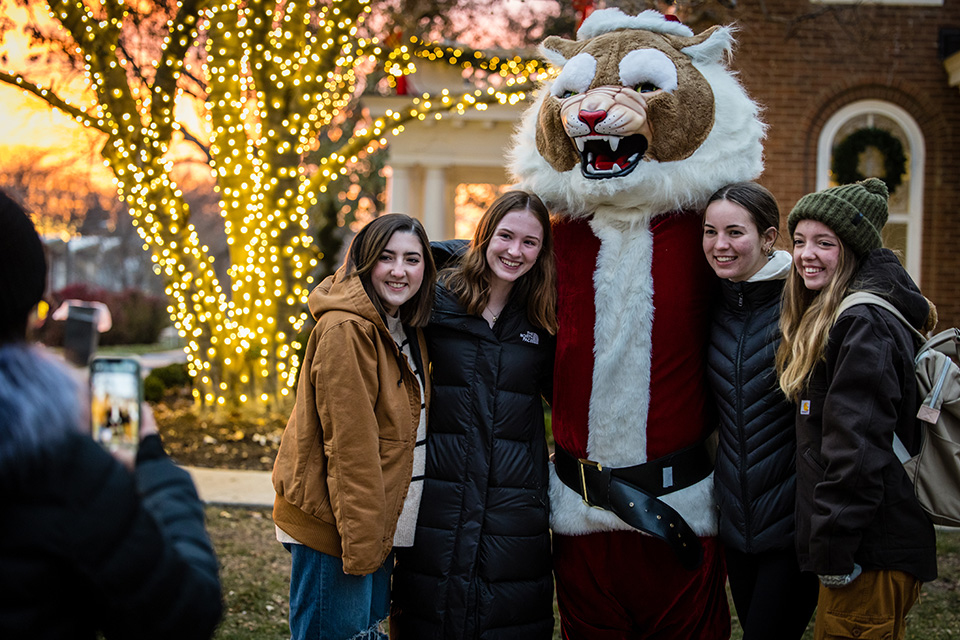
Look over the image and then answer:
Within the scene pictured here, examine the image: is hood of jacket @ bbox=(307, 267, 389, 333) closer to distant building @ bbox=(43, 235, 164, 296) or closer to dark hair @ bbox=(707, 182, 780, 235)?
dark hair @ bbox=(707, 182, 780, 235)

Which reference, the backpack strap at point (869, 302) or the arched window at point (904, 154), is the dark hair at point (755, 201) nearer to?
the backpack strap at point (869, 302)

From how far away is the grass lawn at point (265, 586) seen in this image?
14.2ft

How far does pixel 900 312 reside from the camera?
8.35 feet

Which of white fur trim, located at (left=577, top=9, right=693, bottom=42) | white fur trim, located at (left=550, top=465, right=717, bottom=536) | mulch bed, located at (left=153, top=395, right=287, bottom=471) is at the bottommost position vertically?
mulch bed, located at (left=153, top=395, right=287, bottom=471)

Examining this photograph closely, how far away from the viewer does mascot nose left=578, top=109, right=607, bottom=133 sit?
3.12m

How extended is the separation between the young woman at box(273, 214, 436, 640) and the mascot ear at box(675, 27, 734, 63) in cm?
142

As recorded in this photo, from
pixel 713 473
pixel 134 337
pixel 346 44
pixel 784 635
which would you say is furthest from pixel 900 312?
pixel 134 337

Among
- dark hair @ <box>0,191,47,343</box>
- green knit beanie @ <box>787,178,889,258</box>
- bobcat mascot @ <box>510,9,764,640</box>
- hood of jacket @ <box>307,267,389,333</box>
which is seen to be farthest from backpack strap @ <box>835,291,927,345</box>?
dark hair @ <box>0,191,47,343</box>

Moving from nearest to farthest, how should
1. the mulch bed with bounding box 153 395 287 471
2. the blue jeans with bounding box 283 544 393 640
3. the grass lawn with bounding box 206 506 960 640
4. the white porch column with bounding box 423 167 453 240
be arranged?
the blue jeans with bounding box 283 544 393 640, the grass lawn with bounding box 206 506 960 640, the mulch bed with bounding box 153 395 287 471, the white porch column with bounding box 423 167 453 240

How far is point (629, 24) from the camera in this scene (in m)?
3.42

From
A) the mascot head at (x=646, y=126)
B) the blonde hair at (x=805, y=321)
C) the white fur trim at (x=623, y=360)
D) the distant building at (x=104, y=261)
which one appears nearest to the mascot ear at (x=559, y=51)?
the mascot head at (x=646, y=126)

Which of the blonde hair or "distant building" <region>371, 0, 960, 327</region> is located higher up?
"distant building" <region>371, 0, 960, 327</region>

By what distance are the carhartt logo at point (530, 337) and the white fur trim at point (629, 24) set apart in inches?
54.1

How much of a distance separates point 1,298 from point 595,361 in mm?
2168
